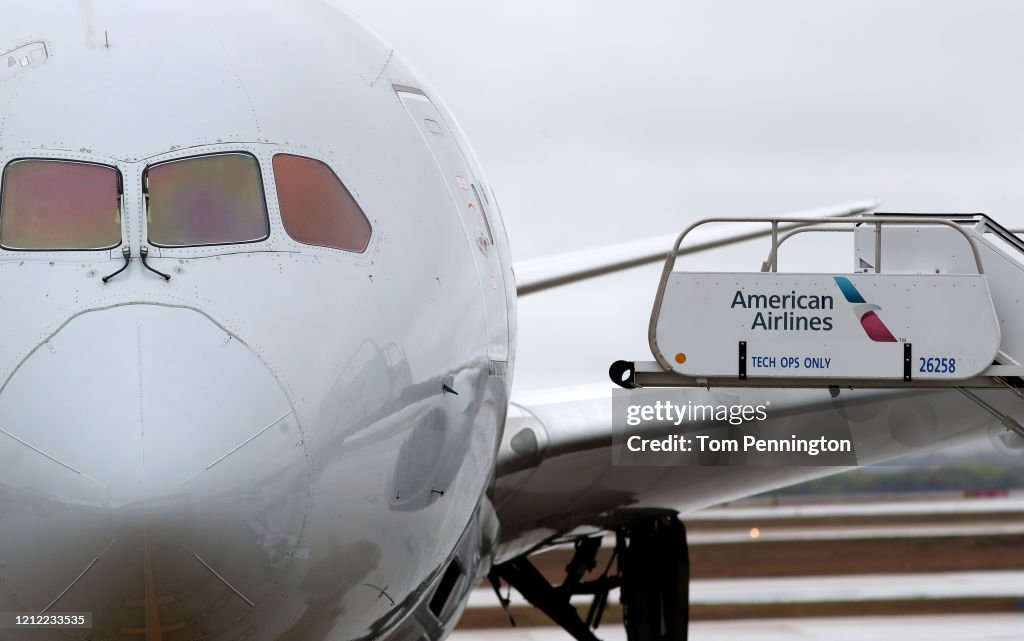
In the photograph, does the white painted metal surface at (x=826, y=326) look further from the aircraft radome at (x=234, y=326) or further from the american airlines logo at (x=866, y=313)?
the aircraft radome at (x=234, y=326)

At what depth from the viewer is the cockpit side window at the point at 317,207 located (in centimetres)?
525

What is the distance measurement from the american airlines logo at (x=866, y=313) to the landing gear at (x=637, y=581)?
288 centimetres

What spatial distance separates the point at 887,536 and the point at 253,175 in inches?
1283

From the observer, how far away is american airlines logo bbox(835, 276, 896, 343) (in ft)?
25.2

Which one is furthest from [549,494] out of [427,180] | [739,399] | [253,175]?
[253,175]

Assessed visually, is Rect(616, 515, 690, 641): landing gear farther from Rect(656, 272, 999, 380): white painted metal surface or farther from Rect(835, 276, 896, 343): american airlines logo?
Rect(835, 276, 896, 343): american airlines logo

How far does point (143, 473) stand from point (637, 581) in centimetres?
647

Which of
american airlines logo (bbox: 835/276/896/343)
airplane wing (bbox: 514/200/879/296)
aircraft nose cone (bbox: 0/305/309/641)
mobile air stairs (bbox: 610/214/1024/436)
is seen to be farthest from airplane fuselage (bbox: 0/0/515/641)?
airplane wing (bbox: 514/200/879/296)

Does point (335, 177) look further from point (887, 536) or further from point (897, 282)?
point (887, 536)

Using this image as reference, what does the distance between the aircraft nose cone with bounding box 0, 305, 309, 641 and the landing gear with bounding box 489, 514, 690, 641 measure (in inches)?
218

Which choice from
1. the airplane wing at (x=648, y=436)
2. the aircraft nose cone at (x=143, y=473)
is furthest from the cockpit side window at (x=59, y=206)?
the airplane wing at (x=648, y=436)

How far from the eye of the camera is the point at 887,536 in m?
36.1

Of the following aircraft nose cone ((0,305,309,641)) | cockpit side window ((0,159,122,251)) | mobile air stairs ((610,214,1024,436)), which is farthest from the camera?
mobile air stairs ((610,214,1024,436))

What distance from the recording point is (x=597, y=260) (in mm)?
10531
